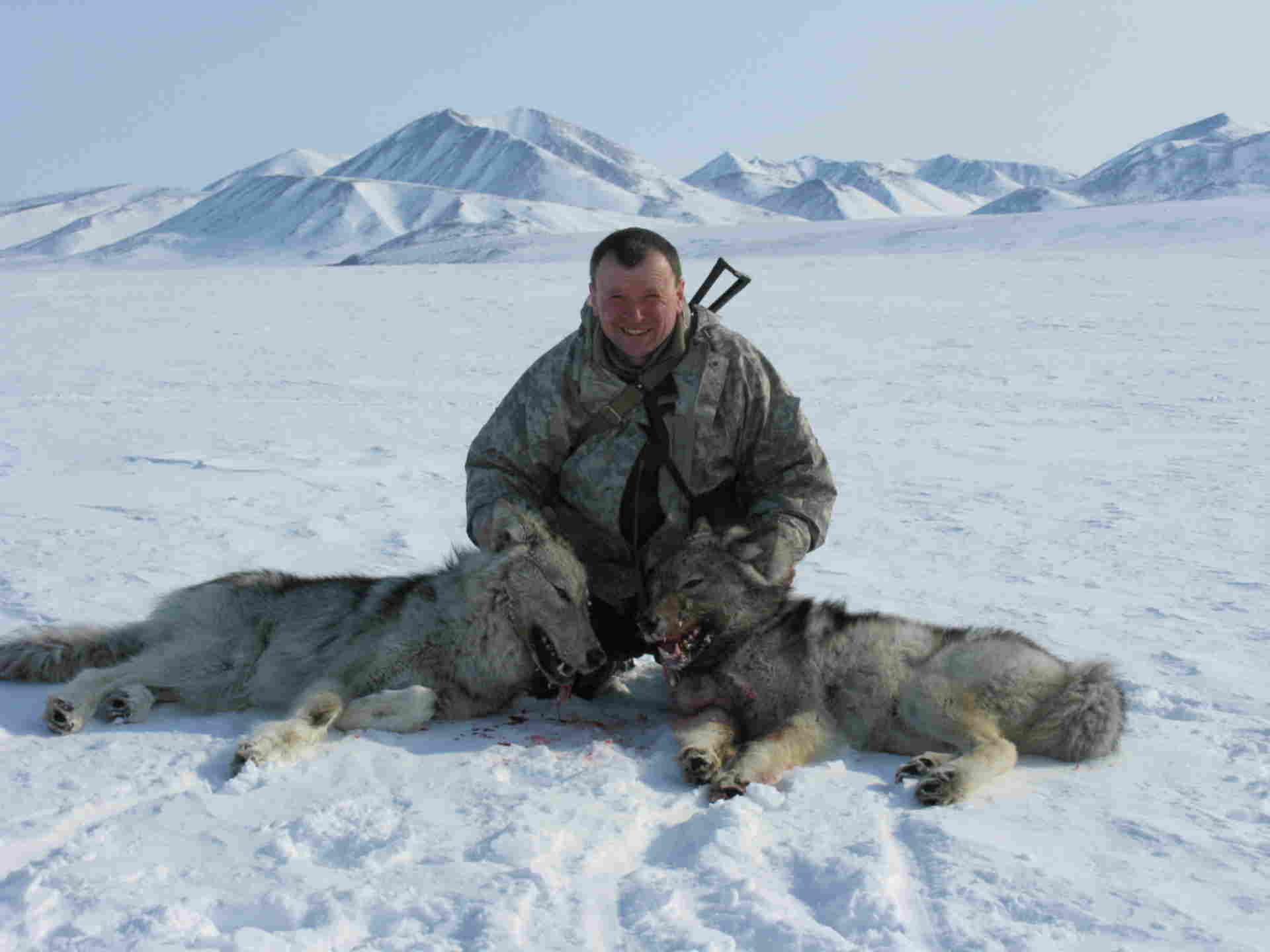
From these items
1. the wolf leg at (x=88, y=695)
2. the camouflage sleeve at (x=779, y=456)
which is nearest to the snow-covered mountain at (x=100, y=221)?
the wolf leg at (x=88, y=695)

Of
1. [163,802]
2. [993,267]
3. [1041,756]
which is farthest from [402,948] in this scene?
[993,267]

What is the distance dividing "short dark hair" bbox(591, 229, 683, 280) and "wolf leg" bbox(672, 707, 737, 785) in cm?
164

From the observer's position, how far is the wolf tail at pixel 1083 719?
3420mm

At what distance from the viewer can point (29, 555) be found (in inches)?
216

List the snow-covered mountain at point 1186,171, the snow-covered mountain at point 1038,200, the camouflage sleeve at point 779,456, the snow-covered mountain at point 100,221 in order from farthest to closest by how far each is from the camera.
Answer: the snow-covered mountain at point 1038,200, the snow-covered mountain at point 1186,171, the snow-covered mountain at point 100,221, the camouflage sleeve at point 779,456

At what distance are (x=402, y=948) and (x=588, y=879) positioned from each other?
1.77 feet

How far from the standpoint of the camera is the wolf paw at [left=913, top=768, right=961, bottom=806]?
124 inches

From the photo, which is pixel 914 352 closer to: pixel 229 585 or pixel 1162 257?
pixel 229 585

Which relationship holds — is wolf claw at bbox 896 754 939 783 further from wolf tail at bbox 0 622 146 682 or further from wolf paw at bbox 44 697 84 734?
wolf tail at bbox 0 622 146 682

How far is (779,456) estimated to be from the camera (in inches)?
165

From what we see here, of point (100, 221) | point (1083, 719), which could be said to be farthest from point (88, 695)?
point (100, 221)

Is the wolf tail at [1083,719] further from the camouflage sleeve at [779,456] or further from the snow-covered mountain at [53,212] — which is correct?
the snow-covered mountain at [53,212]

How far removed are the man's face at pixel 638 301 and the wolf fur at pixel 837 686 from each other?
2.55 feet

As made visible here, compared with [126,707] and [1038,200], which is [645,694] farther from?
[1038,200]
